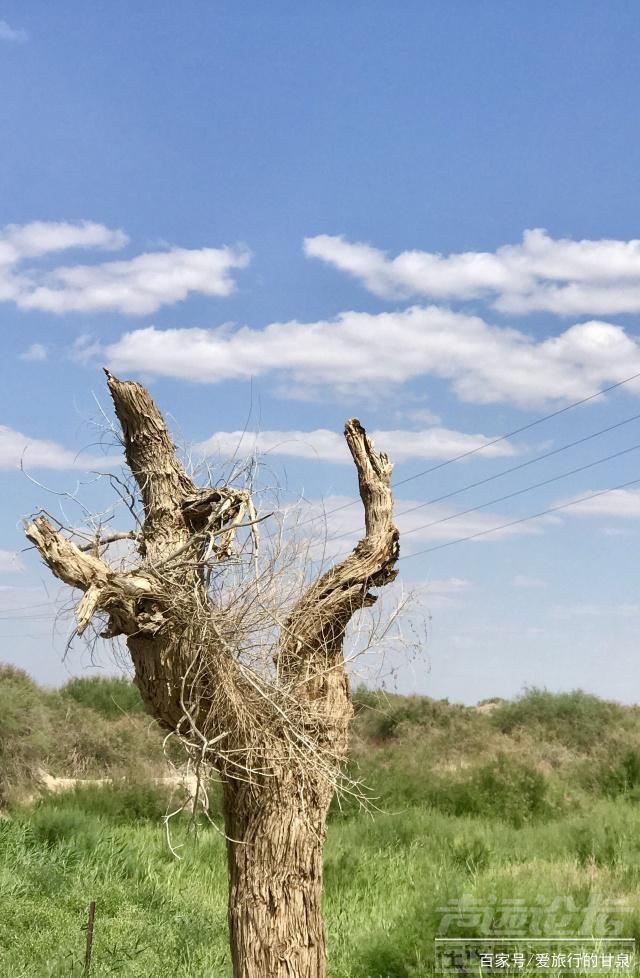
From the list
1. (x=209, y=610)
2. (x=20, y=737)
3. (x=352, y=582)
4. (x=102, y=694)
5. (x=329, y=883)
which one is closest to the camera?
(x=209, y=610)

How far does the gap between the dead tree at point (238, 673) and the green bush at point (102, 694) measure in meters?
19.4

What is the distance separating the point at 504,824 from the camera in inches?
565

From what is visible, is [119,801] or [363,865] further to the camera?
[119,801]

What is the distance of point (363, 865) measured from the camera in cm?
1122

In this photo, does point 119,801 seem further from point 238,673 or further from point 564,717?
point 564,717

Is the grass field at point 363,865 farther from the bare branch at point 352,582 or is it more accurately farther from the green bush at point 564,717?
the green bush at point 564,717

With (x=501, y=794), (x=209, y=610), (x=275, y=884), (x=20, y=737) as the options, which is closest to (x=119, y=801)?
(x=20, y=737)

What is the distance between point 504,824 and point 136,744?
8792mm

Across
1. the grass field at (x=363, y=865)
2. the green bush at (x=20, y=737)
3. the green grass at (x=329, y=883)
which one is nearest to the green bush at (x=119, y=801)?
the grass field at (x=363, y=865)

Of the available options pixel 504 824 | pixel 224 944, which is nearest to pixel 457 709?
pixel 504 824

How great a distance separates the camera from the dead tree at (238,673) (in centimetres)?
520

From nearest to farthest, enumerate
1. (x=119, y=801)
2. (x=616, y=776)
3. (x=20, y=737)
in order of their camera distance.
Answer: (x=119, y=801), (x=616, y=776), (x=20, y=737)

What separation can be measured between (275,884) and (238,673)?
1127 mm

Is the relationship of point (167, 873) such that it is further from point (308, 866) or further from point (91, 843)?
point (308, 866)
